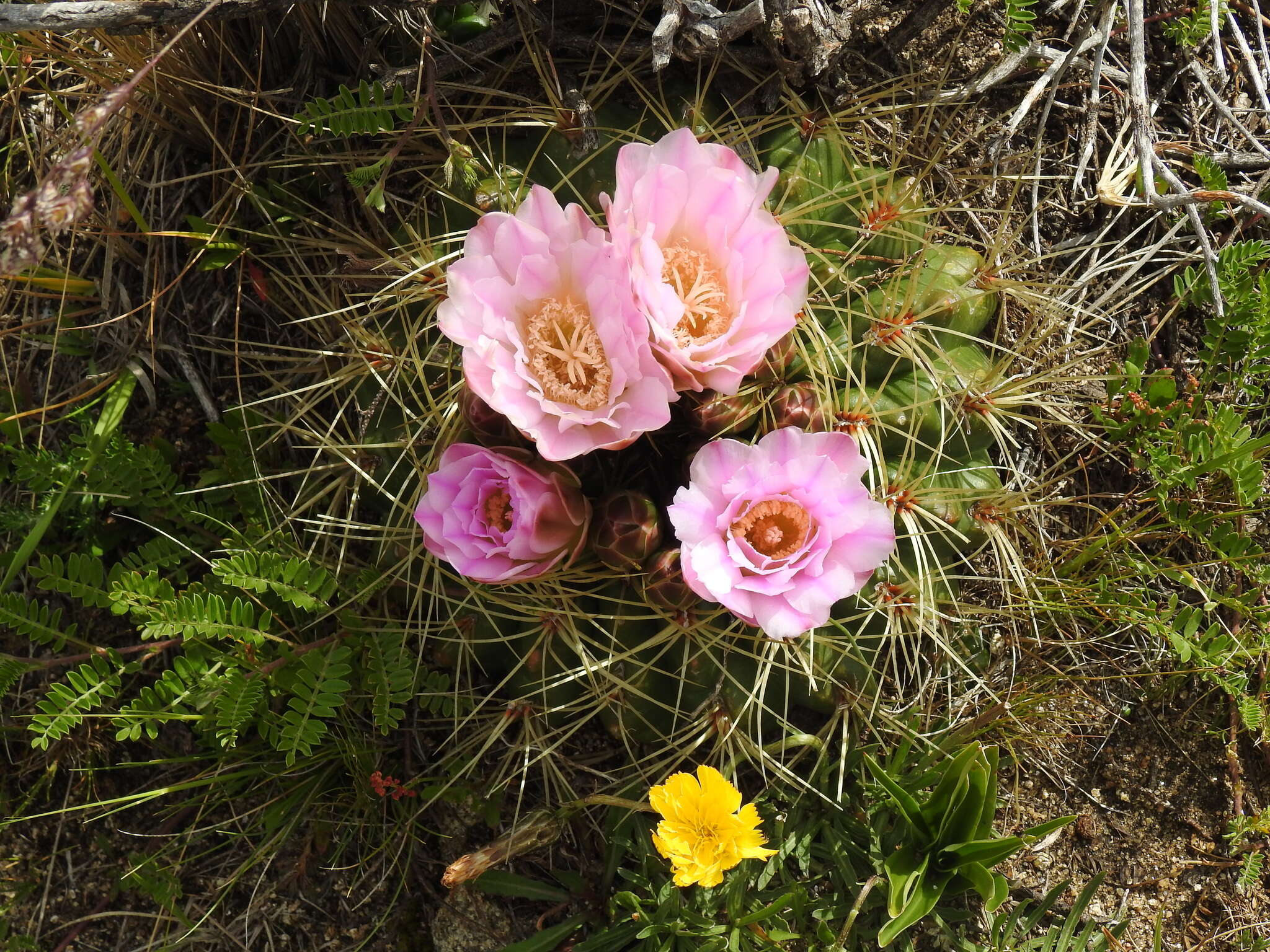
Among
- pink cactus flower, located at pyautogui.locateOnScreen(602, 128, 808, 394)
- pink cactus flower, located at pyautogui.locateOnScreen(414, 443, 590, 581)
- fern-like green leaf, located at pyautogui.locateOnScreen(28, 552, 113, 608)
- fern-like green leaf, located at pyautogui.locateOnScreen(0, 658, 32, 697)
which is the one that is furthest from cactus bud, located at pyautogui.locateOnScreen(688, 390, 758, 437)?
fern-like green leaf, located at pyautogui.locateOnScreen(0, 658, 32, 697)

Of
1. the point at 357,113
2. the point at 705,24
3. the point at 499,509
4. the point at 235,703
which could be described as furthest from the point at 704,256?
the point at 235,703

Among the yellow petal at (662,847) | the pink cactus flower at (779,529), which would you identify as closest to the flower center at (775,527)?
the pink cactus flower at (779,529)

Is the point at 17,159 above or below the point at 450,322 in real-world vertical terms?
below

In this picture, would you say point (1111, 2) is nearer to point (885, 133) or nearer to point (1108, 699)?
point (885, 133)

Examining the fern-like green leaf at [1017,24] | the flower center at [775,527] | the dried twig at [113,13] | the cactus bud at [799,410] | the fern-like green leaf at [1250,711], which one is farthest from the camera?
the fern-like green leaf at [1250,711]

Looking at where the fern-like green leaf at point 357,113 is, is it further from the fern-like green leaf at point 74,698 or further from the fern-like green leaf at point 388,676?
the fern-like green leaf at point 74,698

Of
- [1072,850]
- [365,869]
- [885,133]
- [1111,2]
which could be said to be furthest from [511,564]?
[1111,2]
